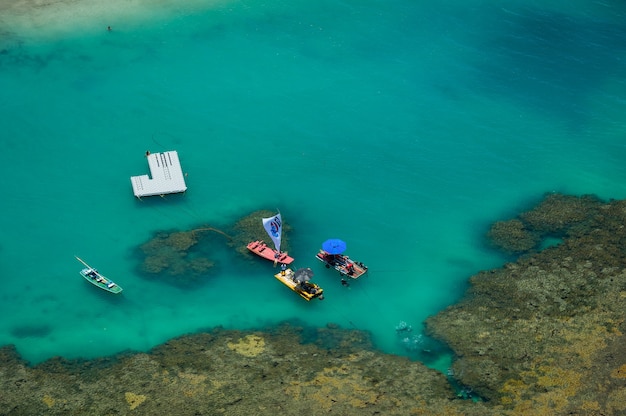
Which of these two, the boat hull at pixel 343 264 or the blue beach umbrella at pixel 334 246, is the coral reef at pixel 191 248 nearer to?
the boat hull at pixel 343 264

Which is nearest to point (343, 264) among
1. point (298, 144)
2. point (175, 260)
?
point (175, 260)

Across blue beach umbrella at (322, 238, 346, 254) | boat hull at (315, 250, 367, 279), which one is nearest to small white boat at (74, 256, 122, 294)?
boat hull at (315, 250, 367, 279)

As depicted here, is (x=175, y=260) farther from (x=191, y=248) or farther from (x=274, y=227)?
(x=274, y=227)

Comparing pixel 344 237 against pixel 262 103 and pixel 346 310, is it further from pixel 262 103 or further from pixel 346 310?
pixel 262 103

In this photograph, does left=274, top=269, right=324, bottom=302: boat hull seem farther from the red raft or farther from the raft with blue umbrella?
the raft with blue umbrella

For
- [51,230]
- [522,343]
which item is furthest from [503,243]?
[51,230]

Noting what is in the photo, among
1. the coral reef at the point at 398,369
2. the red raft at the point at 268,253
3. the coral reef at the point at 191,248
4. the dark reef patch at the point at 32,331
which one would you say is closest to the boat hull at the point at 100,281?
the coral reef at the point at 191,248
